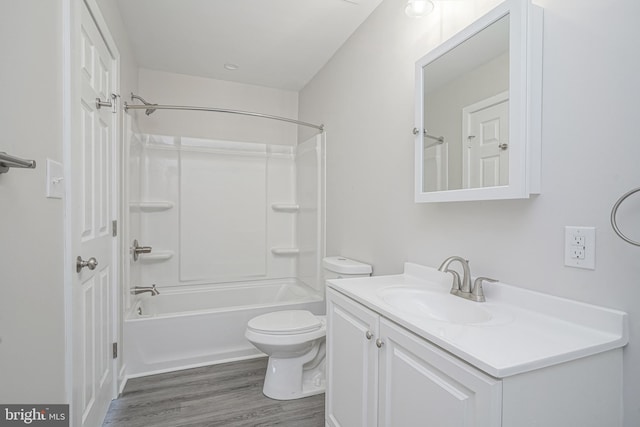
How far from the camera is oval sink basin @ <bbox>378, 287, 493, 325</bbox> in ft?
3.80

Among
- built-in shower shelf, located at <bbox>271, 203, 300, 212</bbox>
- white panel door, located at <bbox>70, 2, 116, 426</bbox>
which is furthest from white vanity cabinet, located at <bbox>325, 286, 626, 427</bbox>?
built-in shower shelf, located at <bbox>271, 203, 300, 212</bbox>

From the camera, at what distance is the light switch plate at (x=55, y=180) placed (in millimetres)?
1013

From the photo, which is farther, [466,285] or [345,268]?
[345,268]

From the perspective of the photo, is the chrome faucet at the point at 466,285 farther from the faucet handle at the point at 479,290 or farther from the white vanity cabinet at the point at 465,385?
the white vanity cabinet at the point at 465,385

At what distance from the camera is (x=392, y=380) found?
3.44 feet

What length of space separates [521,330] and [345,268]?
1246 millimetres

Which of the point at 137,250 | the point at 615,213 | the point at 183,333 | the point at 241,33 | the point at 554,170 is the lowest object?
the point at 183,333

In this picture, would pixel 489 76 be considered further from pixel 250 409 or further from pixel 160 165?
pixel 160 165

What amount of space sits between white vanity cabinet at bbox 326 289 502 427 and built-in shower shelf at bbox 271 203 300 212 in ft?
6.21

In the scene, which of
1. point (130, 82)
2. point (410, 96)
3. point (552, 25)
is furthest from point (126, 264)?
point (552, 25)

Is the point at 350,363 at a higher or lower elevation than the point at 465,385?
lower

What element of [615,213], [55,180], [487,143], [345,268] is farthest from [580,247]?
[55,180]

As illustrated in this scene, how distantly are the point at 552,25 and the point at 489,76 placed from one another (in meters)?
0.23

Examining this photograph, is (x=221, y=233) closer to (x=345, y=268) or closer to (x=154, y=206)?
(x=154, y=206)
